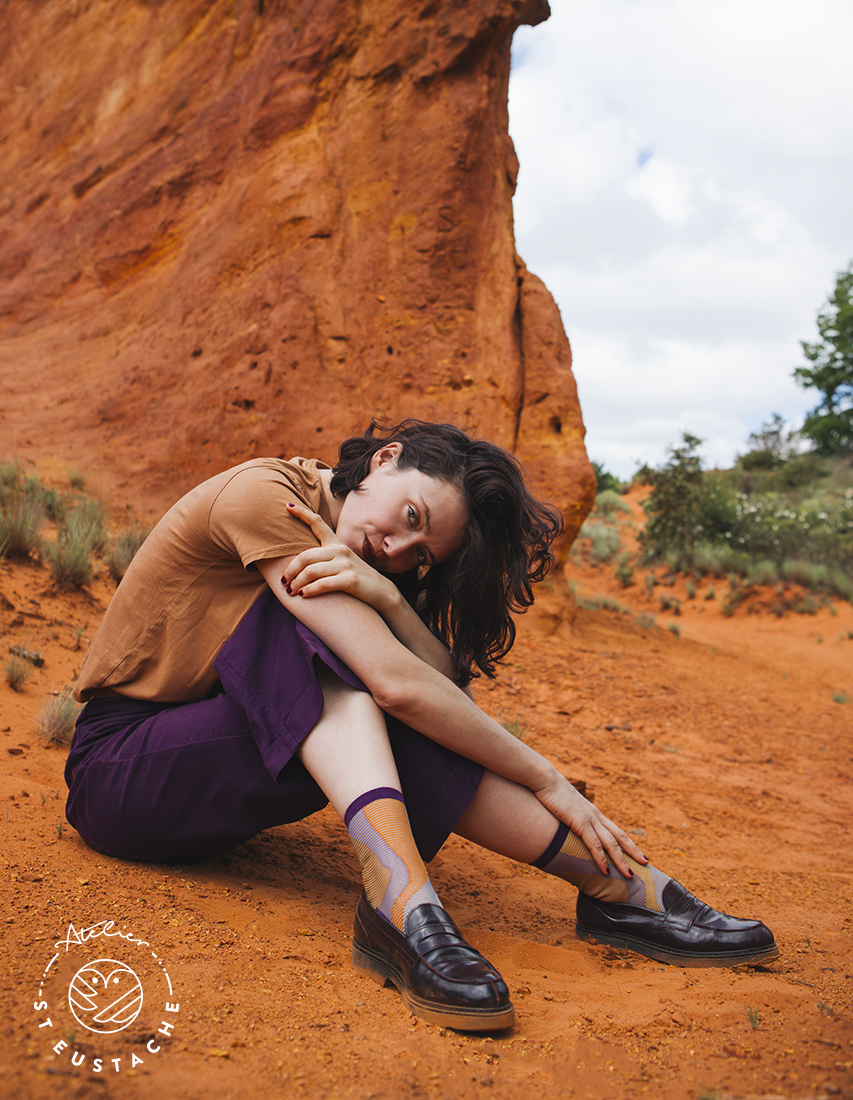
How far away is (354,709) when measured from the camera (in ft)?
5.52

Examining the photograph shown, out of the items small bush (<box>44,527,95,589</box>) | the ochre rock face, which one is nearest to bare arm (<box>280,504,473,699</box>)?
small bush (<box>44,527,95,589</box>)

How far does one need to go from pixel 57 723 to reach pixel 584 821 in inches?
74.9

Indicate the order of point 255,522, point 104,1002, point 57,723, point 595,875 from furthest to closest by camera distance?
1. point 57,723
2. point 595,875
3. point 255,522
4. point 104,1002

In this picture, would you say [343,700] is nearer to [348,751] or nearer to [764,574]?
[348,751]

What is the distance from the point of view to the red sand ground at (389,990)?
3.91ft

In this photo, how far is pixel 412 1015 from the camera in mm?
1454

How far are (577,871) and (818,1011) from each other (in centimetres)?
58

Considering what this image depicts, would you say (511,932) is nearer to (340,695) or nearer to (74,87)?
(340,695)

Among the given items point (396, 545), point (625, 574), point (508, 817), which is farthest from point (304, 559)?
point (625, 574)

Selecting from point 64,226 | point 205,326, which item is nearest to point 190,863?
point 205,326

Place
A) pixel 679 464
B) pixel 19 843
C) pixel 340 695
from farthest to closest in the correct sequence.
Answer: pixel 679 464 → pixel 19 843 → pixel 340 695

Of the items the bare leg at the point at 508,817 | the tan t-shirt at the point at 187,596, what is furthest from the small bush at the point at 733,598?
the tan t-shirt at the point at 187,596

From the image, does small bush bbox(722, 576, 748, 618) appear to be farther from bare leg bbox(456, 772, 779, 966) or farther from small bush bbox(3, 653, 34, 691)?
small bush bbox(3, 653, 34, 691)

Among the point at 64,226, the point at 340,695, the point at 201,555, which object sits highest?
the point at 64,226
